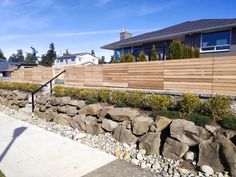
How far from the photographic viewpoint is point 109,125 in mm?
6352

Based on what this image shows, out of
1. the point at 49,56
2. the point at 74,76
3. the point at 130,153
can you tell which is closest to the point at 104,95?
the point at 130,153

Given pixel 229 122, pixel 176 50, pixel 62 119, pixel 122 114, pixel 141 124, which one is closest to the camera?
pixel 229 122

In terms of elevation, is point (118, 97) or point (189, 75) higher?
point (189, 75)

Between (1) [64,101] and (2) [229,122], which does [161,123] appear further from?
(1) [64,101]

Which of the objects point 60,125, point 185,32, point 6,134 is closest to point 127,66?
point 60,125

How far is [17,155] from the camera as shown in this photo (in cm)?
511

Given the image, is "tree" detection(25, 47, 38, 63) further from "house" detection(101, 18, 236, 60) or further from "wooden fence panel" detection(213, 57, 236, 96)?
"wooden fence panel" detection(213, 57, 236, 96)

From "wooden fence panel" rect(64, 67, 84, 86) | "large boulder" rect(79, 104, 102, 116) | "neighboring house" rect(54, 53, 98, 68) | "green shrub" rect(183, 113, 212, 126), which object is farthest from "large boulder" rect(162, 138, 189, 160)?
A: "neighboring house" rect(54, 53, 98, 68)

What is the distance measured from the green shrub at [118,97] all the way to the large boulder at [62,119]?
6.20 feet

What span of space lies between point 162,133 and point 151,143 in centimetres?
37

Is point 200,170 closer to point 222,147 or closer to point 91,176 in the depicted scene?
point 222,147

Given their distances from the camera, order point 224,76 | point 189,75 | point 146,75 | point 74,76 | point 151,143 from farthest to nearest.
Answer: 1. point 74,76
2. point 146,75
3. point 189,75
4. point 224,76
5. point 151,143

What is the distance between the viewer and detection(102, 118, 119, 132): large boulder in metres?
6.26

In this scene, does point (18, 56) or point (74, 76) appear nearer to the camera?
point (74, 76)
